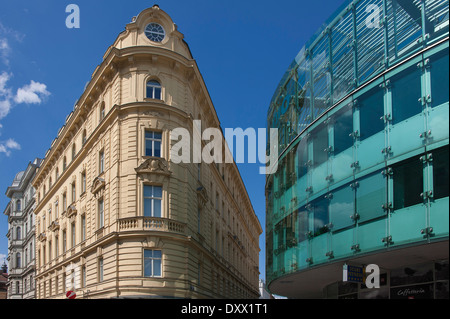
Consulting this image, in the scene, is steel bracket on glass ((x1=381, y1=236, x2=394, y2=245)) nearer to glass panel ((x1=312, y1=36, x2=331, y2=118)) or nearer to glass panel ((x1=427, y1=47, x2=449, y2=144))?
glass panel ((x1=427, y1=47, x2=449, y2=144))

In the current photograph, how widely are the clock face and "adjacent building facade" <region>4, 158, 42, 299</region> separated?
33562 millimetres

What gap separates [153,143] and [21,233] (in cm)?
4479

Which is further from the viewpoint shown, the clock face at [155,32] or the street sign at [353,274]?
the clock face at [155,32]

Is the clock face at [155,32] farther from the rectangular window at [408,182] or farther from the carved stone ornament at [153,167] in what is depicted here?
the rectangular window at [408,182]

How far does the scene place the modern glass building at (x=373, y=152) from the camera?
1427cm

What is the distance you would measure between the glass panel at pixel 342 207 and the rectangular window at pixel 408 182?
6.77 feet

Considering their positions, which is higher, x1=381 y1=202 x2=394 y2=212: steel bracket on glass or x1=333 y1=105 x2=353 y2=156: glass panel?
x1=333 y1=105 x2=353 y2=156: glass panel

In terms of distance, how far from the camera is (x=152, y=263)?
26234 millimetres

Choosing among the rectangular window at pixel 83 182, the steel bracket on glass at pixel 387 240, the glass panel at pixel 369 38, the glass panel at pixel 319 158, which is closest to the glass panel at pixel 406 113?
the glass panel at pixel 369 38

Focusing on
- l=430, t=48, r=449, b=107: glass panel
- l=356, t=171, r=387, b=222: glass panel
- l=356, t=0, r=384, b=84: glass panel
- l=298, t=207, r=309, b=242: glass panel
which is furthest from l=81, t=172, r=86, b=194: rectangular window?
l=430, t=48, r=449, b=107: glass panel

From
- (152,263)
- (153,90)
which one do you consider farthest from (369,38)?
(152,263)

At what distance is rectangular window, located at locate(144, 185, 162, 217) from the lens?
2702 centimetres

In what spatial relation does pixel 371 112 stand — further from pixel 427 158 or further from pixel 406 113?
pixel 427 158
